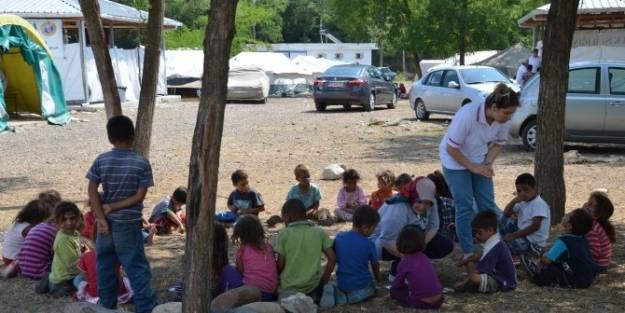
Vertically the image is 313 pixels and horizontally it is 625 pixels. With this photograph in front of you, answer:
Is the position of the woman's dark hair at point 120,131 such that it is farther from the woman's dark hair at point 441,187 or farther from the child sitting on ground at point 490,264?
the woman's dark hair at point 441,187

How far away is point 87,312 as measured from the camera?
5488 mm

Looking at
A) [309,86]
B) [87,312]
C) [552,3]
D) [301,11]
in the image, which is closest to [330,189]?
[552,3]

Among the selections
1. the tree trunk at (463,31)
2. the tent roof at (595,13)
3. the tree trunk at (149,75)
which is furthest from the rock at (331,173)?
the tree trunk at (463,31)

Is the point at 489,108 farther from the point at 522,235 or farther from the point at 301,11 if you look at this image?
the point at 301,11

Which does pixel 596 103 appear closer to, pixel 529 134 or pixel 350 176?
pixel 529 134

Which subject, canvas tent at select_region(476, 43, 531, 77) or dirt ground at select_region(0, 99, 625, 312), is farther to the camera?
canvas tent at select_region(476, 43, 531, 77)

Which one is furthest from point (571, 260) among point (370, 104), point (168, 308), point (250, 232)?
point (370, 104)

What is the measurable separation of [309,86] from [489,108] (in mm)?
36245

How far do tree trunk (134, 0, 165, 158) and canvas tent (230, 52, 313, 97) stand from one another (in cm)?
3069

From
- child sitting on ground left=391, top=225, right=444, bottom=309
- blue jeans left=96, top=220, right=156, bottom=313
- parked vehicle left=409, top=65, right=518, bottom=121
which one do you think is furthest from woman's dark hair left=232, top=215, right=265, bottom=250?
parked vehicle left=409, top=65, right=518, bottom=121

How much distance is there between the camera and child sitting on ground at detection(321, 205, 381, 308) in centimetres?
613

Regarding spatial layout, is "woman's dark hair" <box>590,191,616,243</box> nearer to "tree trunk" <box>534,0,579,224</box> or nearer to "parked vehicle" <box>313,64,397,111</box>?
"tree trunk" <box>534,0,579,224</box>

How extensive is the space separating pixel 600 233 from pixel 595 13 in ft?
61.4

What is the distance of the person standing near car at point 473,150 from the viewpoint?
6.32m
